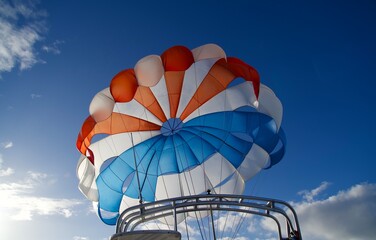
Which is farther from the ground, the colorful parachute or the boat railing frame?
the colorful parachute

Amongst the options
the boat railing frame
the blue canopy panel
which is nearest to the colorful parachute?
the blue canopy panel

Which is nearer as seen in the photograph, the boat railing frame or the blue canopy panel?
the boat railing frame

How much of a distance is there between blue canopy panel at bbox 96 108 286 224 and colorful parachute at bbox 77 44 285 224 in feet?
0.08

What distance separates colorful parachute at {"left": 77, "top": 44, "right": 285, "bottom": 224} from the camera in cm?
841

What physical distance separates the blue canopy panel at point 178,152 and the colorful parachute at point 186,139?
25 millimetres

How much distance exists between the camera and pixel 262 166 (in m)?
8.73

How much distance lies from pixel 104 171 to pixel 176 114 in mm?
2438

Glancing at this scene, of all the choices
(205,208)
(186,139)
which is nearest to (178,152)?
(186,139)

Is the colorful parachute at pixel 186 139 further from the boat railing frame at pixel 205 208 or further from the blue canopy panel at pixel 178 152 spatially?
the boat railing frame at pixel 205 208

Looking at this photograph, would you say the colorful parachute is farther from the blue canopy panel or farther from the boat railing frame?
the boat railing frame

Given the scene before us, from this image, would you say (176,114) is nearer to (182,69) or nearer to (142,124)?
(142,124)

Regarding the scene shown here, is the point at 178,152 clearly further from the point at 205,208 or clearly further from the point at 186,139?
the point at 205,208

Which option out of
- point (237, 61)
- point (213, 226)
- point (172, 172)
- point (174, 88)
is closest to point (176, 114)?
point (174, 88)

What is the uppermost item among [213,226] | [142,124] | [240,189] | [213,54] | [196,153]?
[213,54]
